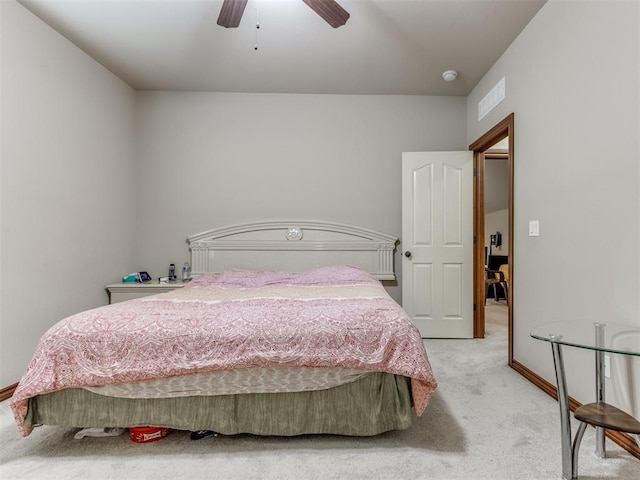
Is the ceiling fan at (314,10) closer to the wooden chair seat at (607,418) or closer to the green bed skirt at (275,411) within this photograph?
the green bed skirt at (275,411)

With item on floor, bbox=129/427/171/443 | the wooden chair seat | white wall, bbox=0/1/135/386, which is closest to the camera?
the wooden chair seat

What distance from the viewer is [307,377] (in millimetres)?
1623

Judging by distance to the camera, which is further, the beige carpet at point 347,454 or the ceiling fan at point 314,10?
the ceiling fan at point 314,10

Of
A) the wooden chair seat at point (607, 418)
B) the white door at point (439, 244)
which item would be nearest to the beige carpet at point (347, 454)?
the wooden chair seat at point (607, 418)

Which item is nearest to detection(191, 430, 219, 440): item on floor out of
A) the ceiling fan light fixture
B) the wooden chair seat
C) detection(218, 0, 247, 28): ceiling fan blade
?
the wooden chair seat

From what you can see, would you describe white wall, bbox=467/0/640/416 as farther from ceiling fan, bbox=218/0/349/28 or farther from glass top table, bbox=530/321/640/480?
ceiling fan, bbox=218/0/349/28

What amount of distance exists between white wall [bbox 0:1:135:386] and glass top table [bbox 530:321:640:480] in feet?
10.5

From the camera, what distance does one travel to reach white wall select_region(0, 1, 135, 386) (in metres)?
2.28

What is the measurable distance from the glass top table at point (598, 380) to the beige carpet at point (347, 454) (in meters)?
0.13

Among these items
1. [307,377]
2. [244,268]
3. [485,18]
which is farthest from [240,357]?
[485,18]

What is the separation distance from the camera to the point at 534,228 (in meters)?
2.41

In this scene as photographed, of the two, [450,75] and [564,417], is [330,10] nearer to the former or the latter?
[450,75]

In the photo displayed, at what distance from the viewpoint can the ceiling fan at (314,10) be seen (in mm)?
1857

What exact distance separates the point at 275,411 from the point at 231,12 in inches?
86.4
